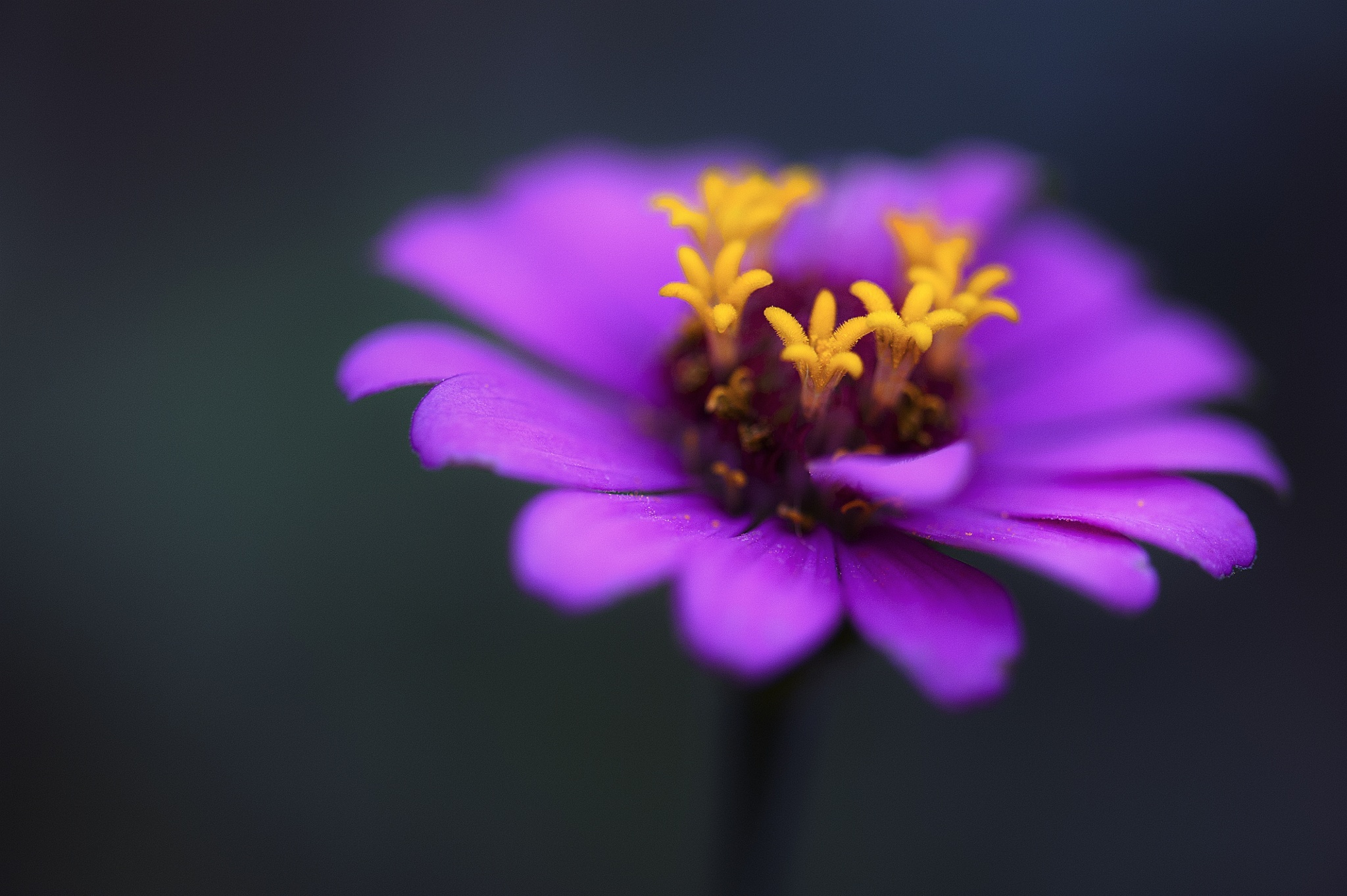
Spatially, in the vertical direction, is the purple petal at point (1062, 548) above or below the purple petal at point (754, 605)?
above

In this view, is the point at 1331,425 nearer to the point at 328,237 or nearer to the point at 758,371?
the point at 758,371

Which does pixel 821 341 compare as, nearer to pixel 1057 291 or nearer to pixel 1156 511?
pixel 1156 511

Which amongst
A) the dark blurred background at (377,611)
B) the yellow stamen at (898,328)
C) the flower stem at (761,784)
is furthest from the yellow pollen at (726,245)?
the dark blurred background at (377,611)

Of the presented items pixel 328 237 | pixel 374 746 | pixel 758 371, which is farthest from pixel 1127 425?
pixel 328 237

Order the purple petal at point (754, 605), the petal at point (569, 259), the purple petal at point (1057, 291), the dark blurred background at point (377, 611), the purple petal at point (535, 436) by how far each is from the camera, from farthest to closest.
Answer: the dark blurred background at point (377, 611) < the purple petal at point (1057, 291) < the petal at point (569, 259) < the purple petal at point (535, 436) < the purple petal at point (754, 605)

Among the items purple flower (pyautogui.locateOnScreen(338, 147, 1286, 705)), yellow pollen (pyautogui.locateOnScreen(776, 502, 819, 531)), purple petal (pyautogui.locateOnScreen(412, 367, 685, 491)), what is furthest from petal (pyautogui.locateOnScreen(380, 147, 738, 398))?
yellow pollen (pyautogui.locateOnScreen(776, 502, 819, 531))

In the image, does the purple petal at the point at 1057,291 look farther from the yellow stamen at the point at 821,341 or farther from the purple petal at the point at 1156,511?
the yellow stamen at the point at 821,341
